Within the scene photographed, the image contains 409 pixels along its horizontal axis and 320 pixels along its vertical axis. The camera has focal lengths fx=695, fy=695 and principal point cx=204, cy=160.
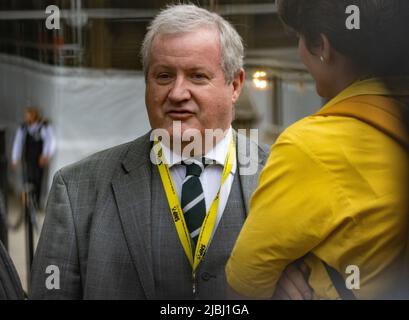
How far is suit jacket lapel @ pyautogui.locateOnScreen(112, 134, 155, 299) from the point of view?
6.32 ft

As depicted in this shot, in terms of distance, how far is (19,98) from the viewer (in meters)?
2.16

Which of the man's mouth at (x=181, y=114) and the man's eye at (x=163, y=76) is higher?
the man's eye at (x=163, y=76)

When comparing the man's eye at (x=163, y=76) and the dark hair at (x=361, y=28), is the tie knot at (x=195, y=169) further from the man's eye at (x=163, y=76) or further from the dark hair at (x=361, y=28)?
the dark hair at (x=361, y=28)

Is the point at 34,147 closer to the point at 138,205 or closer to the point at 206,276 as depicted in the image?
the point at 138,205

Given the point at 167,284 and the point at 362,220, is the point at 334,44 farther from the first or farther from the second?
the point at 167,284

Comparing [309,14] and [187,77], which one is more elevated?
[309,14]

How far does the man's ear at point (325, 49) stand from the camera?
5.98ft

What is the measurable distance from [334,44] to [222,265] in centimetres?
67

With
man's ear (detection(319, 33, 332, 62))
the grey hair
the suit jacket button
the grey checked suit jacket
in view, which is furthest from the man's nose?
the suit jacket button

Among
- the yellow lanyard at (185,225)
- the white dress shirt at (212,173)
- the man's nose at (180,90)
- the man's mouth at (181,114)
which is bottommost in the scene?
the yellow lanyard at (185,225)

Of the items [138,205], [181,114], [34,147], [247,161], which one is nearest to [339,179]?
[247,161]

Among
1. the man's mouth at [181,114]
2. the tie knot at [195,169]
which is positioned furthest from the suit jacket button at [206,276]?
the man's mouth at [181,114]

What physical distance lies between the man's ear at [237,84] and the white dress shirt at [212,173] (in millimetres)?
92
